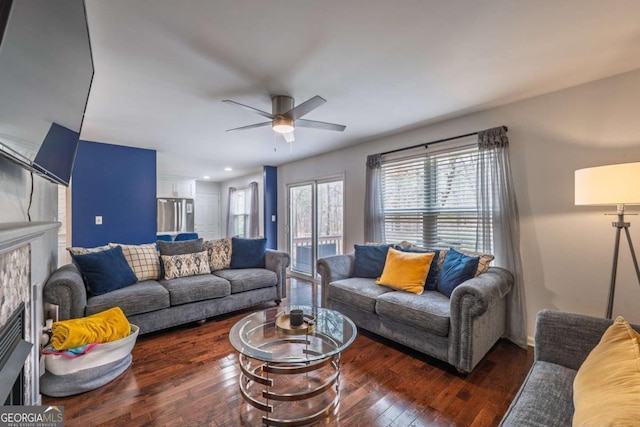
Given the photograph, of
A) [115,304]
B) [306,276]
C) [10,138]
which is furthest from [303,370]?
[306,276]

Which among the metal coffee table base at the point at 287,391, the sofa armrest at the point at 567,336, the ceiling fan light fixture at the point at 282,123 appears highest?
the ceiling fan light fixture at the point at 282,123

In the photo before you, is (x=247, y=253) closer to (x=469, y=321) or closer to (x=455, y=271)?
(x=455, y=271)

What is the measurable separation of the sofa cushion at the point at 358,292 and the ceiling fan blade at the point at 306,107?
1.79 meters

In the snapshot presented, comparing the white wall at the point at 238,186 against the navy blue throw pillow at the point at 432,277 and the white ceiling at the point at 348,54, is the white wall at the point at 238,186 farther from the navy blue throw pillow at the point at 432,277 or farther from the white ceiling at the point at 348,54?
the navy blue throw pillow at the point at 432,277

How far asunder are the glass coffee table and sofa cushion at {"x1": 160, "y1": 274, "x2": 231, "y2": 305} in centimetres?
89

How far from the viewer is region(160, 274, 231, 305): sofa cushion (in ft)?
9.32

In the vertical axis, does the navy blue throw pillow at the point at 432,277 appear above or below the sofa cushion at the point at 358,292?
above

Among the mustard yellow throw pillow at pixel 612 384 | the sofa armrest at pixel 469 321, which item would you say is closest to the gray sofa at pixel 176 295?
the sofa armrest at pixel 469 321

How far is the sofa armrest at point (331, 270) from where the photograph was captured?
312cm

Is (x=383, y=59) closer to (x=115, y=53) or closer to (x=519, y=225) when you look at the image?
(x=115, y=53)

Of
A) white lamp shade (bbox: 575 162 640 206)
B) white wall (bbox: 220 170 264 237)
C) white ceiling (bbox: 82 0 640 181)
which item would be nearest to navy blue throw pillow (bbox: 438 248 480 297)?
white lamp shade (bbox: 575 162 640 206)

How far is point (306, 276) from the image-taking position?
5.26 m

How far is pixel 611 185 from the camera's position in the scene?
175 cm

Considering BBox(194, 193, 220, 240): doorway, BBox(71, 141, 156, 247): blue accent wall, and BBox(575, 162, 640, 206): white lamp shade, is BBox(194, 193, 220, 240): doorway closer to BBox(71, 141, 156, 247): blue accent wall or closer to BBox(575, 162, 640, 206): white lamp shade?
BBox(71, 141, 156, 247): blue accent wall
